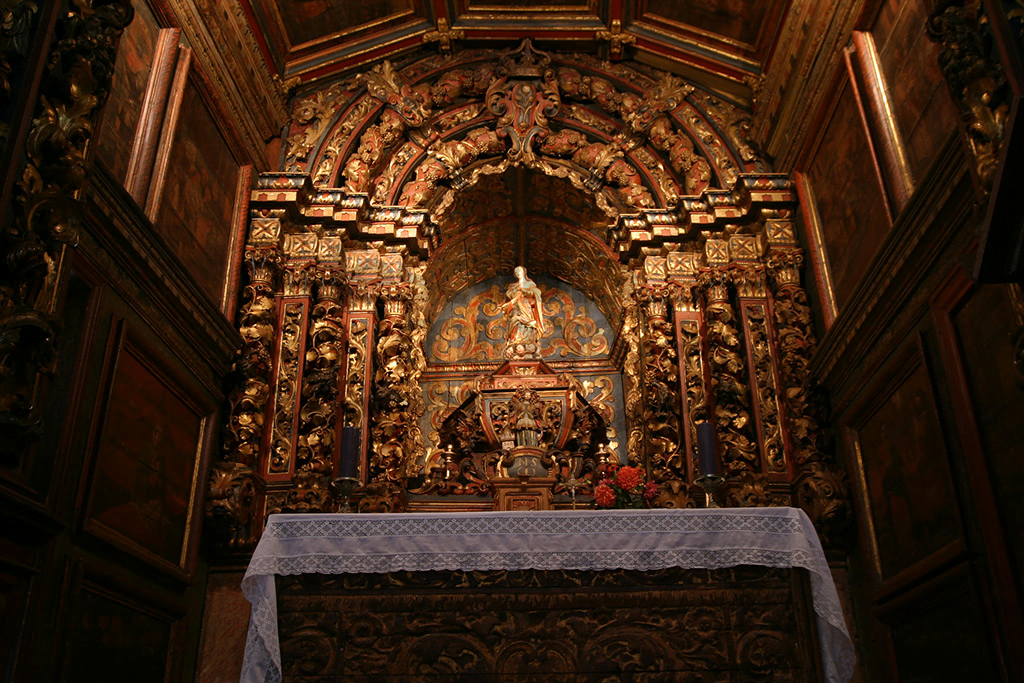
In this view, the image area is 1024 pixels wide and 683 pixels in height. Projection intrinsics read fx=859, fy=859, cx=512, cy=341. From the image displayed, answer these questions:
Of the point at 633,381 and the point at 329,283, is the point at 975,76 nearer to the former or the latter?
A: the point at 633,381

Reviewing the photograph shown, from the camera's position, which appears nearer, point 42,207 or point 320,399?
point 42,207

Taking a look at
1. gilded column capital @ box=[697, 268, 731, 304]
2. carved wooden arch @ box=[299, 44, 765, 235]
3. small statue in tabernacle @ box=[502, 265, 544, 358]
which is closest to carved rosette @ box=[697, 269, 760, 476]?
gilded column capital @ box=[697, 268, 731, 304]

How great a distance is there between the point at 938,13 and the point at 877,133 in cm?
239

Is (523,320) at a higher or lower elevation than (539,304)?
lower

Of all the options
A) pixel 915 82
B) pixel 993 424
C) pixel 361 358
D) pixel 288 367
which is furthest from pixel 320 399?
pixel 915 82

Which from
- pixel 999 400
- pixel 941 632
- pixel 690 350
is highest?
pixel 690 350

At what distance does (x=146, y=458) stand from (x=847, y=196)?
6416 mm

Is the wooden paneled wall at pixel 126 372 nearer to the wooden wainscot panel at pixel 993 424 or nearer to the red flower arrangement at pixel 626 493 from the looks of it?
the red flower arrangement at pixel 626 493

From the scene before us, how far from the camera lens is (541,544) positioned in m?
5.23

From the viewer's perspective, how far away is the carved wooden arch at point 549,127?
9.85 metres

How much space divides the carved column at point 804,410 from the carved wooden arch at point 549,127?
1516 millimetres

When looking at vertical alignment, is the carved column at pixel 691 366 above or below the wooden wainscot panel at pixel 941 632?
above

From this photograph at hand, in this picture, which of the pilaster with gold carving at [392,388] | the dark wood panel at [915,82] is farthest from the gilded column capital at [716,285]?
the pilaster with gold carving at [392,388]

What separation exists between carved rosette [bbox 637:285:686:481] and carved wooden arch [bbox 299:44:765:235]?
129 centimetres
